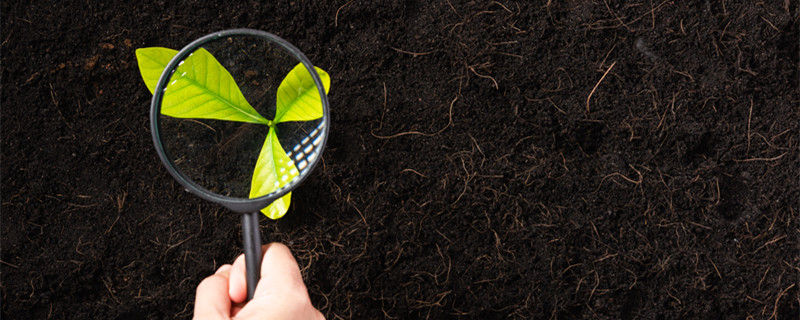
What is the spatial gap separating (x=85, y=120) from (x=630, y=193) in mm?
1211

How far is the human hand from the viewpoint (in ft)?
3.13

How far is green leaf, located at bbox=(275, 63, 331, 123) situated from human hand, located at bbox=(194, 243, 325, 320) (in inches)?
9.2

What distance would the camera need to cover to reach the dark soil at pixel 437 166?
1.29 meters

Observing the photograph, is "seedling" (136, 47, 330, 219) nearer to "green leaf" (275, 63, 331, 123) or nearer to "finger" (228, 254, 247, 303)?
"green leaf" (275, 63, 331, 123)

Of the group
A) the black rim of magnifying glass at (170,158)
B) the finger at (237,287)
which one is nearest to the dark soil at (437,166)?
the finger at (237,287)

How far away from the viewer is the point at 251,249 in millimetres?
934

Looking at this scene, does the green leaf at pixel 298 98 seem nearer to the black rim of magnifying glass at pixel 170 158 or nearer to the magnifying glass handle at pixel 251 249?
the black rim of magnifying glass at pixel 170 158

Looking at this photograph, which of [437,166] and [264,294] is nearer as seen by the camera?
[264,294]

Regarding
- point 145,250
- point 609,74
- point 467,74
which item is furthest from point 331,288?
point 609,74

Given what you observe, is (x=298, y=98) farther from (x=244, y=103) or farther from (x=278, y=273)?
(x=278, y=273)

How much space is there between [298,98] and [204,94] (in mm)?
167

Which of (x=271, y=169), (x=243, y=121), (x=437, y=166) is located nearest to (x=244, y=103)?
(x=243, y=121)

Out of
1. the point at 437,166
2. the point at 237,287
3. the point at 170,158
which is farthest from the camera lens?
the point at 437,166

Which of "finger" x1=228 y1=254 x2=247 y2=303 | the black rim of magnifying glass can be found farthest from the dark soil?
the black rim of magnifying glass
